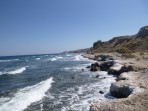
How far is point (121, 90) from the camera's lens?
21.7 m

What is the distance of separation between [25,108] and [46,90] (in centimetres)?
821

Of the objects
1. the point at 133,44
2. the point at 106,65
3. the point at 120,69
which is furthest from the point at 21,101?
the point at 133,44

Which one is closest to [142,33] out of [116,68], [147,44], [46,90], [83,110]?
[147,44]

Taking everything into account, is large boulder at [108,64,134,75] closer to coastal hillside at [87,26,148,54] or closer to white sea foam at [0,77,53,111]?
white sea foam at [0,77,53,111]

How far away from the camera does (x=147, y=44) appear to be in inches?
3248

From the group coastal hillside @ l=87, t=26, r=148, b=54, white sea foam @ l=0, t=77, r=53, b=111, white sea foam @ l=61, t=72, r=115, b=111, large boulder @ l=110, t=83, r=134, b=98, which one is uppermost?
coastal hillside @ l=87, t=26, r=148, b=54

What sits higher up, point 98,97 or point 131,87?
point 131,87

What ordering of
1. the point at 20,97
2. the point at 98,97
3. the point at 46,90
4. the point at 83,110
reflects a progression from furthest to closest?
the point at 46,90 → the point at 20,97 → the point at 98,97 → the point at 83,110

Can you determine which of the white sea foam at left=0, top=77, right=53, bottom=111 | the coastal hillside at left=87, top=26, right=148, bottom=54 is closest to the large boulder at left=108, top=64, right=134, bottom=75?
the white sea foam at left=0, top=77, right=53, bottom=111

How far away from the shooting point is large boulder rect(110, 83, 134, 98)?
20.8 m

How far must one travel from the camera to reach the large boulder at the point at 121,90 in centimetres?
2080

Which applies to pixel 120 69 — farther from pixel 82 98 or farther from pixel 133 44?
pixel 133 44

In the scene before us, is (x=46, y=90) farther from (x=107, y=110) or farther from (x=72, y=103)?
(x=107, y=110)

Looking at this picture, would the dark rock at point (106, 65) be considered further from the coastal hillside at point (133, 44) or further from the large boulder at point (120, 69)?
the coastal hillside at point (133, 44)
